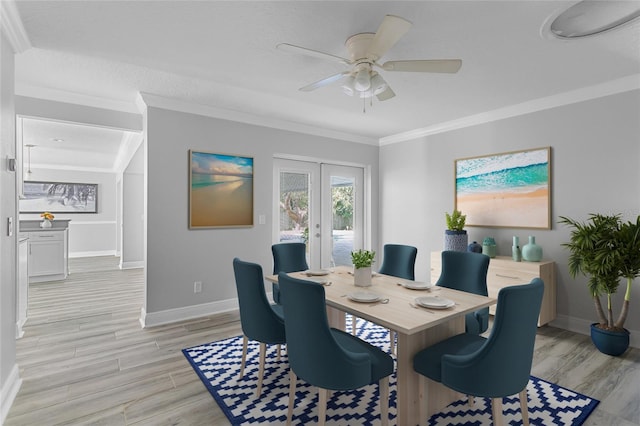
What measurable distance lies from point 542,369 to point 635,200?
1.82 metres

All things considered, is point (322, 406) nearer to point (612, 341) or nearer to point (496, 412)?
point (496, 412)

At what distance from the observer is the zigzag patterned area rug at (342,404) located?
2.04 m

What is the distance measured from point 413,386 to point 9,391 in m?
2.60

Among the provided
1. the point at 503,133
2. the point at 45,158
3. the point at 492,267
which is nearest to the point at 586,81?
the point at 503,133

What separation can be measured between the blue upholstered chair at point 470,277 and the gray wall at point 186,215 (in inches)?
96.3

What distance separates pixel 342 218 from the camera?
5453 millimetres

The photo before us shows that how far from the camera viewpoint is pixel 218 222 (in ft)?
13.6

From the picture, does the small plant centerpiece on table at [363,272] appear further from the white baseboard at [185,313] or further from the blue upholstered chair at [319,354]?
the white baseboard at [185,313]

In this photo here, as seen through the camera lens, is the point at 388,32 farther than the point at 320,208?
No

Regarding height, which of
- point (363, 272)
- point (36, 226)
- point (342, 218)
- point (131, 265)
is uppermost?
point (342, 218)

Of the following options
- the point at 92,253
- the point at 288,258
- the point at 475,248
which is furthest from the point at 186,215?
the point at 92,253

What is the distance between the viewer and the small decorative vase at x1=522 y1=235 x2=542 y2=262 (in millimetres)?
3566

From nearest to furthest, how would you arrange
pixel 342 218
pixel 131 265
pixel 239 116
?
pixel 239 116 → pixel 342 218 → pixel 131 265

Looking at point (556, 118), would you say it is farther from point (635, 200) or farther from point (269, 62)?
point (269, 62)
